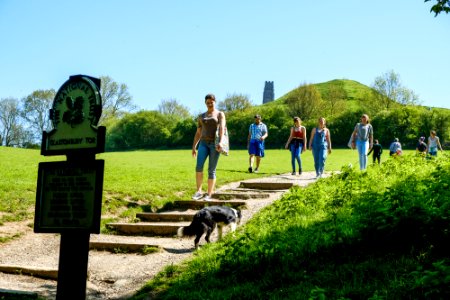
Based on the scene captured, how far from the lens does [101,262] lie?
7250 millimetres

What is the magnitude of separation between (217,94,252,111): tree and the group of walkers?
73.4 metres

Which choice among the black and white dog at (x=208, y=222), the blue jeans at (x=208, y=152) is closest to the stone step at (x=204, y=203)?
the blue jeans at (x=208, y=152)

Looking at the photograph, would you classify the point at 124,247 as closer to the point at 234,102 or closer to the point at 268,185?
the point at 268,185

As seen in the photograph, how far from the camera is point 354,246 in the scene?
548cm

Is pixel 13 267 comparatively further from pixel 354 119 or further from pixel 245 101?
pixel 245 101

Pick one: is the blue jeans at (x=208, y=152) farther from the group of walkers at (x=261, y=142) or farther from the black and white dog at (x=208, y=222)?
the black and white dog at (x=208, y=222)

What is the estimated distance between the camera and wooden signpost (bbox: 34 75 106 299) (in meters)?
4.47

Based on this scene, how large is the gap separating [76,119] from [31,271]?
3.25m

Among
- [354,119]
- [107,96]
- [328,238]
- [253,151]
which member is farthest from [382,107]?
[328,238]

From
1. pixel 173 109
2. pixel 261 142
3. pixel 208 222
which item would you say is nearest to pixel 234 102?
pixel 173 109

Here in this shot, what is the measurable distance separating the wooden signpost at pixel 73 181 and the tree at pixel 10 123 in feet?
257

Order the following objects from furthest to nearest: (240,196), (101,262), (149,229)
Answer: (240,196) < (149,229) < (101,262)

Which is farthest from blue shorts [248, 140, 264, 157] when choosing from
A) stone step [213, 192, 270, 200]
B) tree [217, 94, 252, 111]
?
tree [217, 94, 252, 111]

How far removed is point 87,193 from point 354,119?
5061 centimetres
